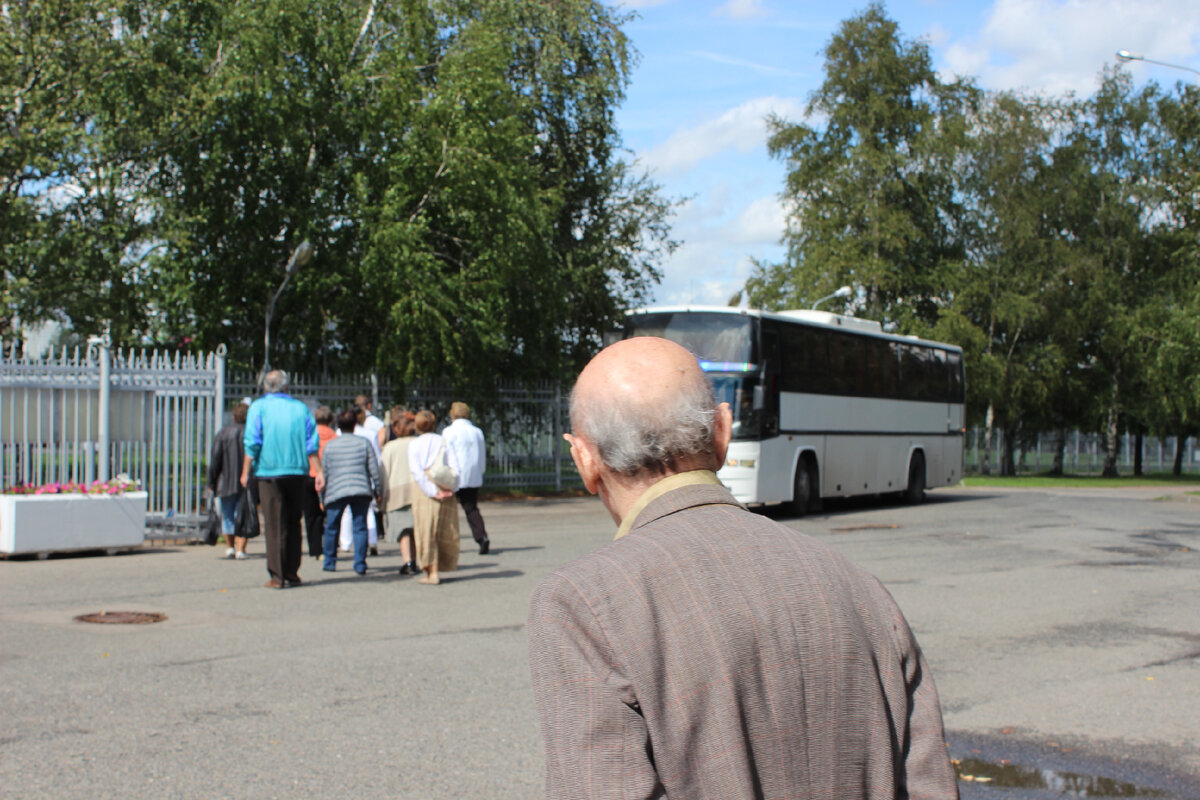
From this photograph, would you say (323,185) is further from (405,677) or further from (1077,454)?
(1077,454)

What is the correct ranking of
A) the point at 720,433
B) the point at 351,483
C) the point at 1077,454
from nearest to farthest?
the point at 720,433, the point at 351,483, the point at 1077,454

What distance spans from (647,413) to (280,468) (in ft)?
31.6

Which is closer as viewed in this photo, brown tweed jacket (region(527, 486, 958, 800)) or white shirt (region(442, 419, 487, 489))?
brown tweed jacket (region(527, 486, 958, 800))

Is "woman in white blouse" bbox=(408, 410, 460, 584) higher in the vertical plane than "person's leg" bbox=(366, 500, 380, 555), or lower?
higher

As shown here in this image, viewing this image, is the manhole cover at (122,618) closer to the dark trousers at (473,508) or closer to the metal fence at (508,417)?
the dark trousers at (473,508)

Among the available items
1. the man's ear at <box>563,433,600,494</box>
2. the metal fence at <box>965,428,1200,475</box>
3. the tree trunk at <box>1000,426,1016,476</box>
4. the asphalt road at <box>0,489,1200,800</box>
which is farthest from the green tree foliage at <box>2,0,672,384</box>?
the metal fence at <box>965,428,1200,475</box>

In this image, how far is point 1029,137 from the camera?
4612 cm

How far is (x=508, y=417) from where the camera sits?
28328 millimetres

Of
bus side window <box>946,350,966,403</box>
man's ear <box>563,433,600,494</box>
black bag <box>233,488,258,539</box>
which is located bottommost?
black bag <box>233,488,258,539</box>

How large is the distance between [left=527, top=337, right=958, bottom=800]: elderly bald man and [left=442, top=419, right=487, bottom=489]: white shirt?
11071 millimetres

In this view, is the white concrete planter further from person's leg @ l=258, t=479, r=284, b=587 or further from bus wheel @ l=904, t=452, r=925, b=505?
bus wheel @ l=904, t=452, r=925, b=505

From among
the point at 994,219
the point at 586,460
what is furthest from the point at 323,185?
the point at 994,219

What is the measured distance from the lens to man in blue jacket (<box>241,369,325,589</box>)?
11.2 m

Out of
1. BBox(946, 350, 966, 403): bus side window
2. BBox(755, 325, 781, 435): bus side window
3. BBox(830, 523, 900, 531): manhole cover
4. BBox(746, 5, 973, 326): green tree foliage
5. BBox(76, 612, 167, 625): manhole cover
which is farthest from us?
BBox(746, 5, 973, 326): green tree foliage
